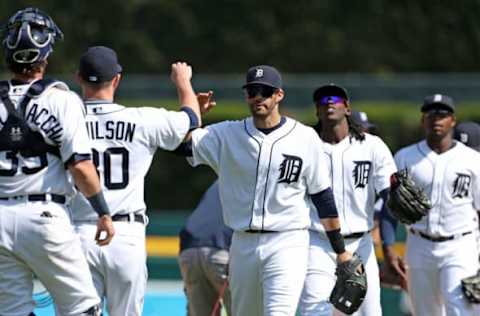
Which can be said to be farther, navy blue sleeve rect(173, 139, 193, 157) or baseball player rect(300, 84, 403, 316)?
baseball player rect(300, 84, 403, 316)

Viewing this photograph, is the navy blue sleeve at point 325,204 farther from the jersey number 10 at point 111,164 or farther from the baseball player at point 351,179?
the jersey number 10 at point 111,164

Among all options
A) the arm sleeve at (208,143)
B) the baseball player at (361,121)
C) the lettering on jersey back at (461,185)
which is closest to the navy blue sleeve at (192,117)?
the arm sleeve at (208,143)

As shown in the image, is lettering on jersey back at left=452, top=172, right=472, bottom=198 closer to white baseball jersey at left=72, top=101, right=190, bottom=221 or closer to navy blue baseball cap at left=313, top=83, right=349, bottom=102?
navy blue baseball cap at left=313, top=83, right=349, bottom=102

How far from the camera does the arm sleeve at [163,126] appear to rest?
8375 millimetres

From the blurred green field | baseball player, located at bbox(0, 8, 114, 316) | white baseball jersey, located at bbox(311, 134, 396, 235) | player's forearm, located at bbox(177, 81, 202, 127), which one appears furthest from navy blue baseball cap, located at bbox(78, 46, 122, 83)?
the blurred green field

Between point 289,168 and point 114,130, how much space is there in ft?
3.89

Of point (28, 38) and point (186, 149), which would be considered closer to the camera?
point (28, 38)

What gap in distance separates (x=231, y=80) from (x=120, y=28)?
143 inches

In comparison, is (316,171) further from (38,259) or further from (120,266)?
(38,259)

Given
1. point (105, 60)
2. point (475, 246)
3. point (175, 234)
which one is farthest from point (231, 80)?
point (105, 60)

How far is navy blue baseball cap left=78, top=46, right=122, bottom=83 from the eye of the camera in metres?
8.41

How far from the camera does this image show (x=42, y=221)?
7.25 meters

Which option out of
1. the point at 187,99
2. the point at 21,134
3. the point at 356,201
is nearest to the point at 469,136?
the point at 356,201

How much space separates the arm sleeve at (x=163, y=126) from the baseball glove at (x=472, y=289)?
2926mm
